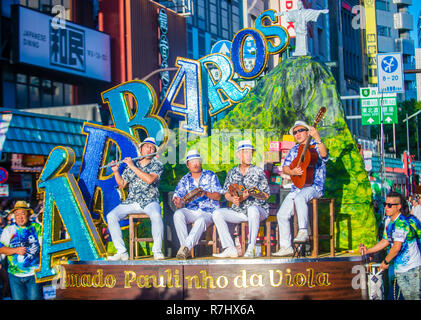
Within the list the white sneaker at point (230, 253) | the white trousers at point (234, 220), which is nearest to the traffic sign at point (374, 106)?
the white trousers at point (234, 220)

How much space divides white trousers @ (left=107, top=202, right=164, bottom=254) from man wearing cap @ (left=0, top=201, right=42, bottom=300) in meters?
1.23

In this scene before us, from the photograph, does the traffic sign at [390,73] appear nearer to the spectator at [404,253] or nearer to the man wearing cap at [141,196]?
the spectator at [404,253]

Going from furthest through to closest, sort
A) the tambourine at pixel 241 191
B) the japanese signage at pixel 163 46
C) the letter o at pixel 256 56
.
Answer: the japanese signage at pixel 163 46 < the letter o at pixel 256 56 < the tambourine at pixel 241 191

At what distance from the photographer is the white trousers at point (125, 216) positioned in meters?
8.19

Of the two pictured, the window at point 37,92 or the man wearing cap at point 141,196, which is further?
the window at point 37,92

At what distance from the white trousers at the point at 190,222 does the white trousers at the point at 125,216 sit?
0.22 meters

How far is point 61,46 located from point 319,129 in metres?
14.6

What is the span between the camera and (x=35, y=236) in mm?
8930

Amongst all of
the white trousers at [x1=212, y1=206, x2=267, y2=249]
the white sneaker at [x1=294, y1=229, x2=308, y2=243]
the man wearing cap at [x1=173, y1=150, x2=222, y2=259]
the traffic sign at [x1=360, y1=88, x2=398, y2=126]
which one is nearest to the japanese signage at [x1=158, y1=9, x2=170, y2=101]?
the traffic sign at [x1=360, y1=88, x2=398, y2=126]

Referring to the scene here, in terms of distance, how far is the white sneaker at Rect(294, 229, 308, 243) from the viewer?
299 inches

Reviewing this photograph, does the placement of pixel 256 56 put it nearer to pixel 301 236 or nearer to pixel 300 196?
pixel 300 196

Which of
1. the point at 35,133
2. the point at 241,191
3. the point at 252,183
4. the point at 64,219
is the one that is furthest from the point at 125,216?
the point at 35,133
